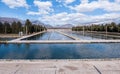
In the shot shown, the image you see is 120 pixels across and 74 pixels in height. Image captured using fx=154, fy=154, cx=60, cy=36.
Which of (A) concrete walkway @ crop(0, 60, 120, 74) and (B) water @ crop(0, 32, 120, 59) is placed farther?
(B) water @ crop(0, 32, 120, 59)

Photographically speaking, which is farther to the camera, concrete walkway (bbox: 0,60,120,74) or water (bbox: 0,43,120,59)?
water (bbox: 0,43,120,59)

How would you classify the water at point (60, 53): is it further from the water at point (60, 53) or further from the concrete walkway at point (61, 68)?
the concrete walkway at point (61, 68)

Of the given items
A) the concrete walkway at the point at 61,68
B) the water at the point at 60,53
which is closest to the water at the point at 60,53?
the water at the point at 60,53

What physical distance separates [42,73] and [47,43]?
11.5 meters

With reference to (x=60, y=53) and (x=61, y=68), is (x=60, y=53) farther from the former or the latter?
(x=61, y=68)

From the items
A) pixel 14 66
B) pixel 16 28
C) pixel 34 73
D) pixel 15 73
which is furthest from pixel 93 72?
pixel 16 28

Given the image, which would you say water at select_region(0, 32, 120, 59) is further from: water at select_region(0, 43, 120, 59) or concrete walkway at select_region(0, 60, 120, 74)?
concrete walkway at select_region(0, 60, 120, 74)

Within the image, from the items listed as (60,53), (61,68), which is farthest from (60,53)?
(61,68)

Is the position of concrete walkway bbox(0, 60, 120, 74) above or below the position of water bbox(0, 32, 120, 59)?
above

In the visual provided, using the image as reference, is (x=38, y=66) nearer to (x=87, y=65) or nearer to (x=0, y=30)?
(x=87, y=65)

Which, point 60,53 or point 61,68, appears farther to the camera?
point 60,53

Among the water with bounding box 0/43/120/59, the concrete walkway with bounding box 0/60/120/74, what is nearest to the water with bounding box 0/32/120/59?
the water with bounding box 0/43/120/59

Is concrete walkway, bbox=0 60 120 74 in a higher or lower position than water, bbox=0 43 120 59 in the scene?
higher

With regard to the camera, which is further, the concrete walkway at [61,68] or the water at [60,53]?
the water at [60,53]
